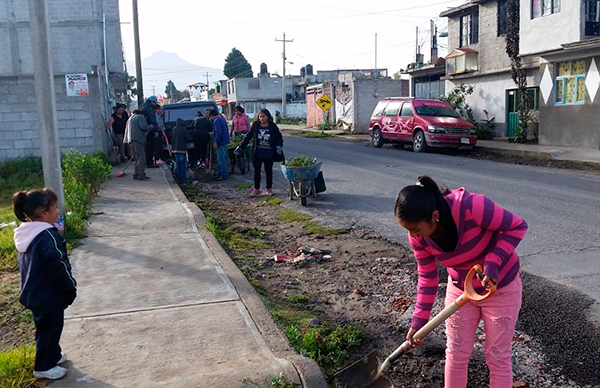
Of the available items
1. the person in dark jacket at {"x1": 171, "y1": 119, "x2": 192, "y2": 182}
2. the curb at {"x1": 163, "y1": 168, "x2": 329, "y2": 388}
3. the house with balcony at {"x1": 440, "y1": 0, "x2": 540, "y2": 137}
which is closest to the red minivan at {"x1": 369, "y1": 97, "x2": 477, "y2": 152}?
the house with balcony at {"x1": 440, "y1": 0, "x2": 540, "y2": 137}

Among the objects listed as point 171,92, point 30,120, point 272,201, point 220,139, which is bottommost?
point 272,201

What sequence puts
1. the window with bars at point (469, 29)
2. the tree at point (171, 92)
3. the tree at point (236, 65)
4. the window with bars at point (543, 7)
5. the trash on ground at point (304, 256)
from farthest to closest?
the tree at point (171, 92)
the tree at point (236, 65)
the window with bars at point (469, 29)
the window with bars at point (543, 7)
the trash on ground at point (304, 256)

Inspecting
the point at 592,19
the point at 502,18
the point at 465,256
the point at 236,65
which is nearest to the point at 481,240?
the point at 465,256

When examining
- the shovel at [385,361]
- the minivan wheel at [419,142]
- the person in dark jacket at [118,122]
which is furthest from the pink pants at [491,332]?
the minivan wheel at [419,142]

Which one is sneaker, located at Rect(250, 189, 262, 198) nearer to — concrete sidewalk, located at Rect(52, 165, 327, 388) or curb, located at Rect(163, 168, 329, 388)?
concrete sidewalk, located at Rect(52, 165, 327, 388)

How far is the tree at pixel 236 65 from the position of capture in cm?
9594

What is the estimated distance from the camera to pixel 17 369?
369 centimetres

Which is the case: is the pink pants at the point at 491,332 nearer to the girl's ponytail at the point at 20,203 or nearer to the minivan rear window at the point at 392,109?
the girl's ponytail at the point at 20,203

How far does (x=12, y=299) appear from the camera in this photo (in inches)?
211

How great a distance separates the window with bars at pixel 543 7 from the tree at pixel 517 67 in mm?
1779

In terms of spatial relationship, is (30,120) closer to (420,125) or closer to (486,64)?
(420,125)

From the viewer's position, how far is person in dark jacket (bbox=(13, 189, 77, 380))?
11.9 ft

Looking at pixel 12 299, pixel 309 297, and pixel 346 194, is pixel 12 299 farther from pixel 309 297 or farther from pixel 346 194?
pixel 346 194

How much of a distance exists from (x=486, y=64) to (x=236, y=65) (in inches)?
2944
